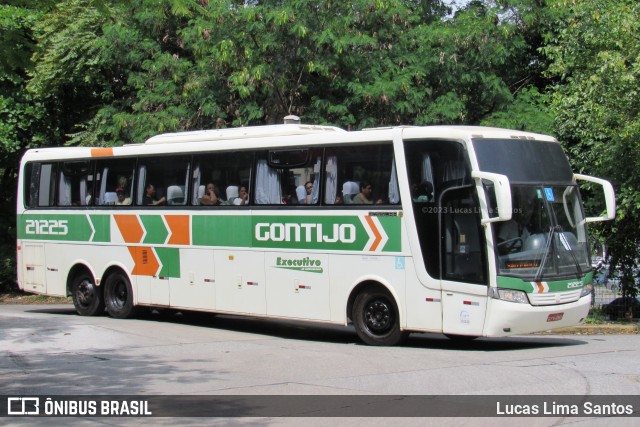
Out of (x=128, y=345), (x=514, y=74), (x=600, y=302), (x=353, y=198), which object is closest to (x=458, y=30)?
(x=514, y=74)

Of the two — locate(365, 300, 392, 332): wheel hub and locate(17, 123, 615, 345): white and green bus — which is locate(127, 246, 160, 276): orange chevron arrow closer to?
locate(17, 123, 615, 345): white and green bus

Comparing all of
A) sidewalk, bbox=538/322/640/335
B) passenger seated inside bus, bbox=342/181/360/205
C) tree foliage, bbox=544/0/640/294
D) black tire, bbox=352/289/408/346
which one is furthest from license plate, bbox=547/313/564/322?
tree foliage, bbox=544/0/640/294

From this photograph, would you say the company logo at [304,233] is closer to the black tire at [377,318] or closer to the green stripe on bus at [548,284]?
the black tire at [377,318]

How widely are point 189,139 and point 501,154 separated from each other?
6936mm

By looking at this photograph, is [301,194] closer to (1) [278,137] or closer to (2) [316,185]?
(2) [316,185]

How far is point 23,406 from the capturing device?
9141mm

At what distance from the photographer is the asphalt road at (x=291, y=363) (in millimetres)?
10398

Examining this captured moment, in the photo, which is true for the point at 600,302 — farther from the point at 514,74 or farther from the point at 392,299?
the point at 392,299

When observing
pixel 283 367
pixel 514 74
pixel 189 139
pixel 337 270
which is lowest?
pixel 283 367

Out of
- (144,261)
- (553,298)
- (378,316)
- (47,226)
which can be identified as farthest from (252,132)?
(47,226)

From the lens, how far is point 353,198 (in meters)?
15.1

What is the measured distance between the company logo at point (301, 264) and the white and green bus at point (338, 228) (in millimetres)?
24

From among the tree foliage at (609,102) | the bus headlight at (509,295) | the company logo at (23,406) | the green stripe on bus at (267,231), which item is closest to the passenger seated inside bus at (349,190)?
the green stripe on bus at (267,231)

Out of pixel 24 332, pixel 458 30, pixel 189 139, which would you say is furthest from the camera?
pixel 458 30
